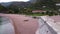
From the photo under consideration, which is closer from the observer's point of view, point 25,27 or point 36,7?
point 25,27

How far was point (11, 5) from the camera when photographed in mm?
17328

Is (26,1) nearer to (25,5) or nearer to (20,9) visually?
(25,5)

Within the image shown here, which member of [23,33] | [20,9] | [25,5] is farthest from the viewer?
[25,5]

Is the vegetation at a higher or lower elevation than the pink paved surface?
lower

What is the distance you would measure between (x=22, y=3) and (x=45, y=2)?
2.59 m

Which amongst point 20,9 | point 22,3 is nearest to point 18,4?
point 22,3

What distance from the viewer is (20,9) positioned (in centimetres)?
1605

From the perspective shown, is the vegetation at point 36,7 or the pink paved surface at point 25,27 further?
the vegetation at point 36,7

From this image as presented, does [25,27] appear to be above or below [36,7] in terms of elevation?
above

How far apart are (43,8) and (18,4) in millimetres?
3062

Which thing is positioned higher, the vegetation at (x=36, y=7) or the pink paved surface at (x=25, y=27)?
the pink paved surface at (x=25, y=27)

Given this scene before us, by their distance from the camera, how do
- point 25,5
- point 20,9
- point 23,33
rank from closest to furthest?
point 23,33 < point 20,9 < point 25,5

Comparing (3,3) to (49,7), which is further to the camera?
(3,3)

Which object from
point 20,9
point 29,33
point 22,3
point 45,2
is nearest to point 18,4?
point 22,3
